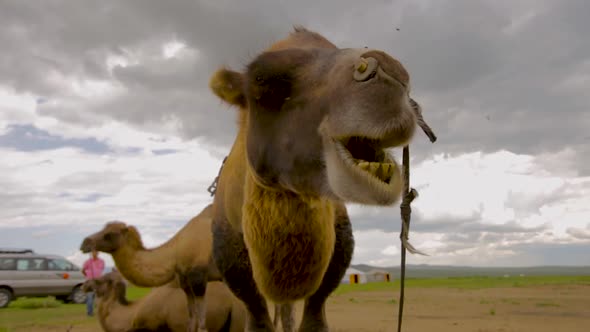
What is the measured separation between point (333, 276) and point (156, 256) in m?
8.07

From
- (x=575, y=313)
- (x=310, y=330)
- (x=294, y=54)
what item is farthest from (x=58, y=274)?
(x=294, y=54)

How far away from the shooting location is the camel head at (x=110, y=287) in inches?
454

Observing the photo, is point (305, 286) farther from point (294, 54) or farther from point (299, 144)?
point (294, 54)

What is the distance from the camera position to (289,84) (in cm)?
361

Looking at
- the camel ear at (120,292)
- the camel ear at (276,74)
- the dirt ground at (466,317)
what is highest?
A: the camel ear at (276,74)

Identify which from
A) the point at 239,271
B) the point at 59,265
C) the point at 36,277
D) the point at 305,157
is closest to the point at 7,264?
the point at 36,277

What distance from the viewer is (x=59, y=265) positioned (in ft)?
77.5

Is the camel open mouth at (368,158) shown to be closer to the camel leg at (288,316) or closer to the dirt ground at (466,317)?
the camel leg at (288,316)

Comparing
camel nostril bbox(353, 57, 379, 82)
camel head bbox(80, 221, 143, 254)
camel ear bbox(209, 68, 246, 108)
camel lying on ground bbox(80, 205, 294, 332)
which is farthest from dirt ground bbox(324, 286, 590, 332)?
camel nostril bbox(353, 57, 379, 82)

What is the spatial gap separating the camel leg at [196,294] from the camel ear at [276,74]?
7366mm

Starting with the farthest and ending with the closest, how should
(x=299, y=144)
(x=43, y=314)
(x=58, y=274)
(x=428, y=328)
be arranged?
(x=58, y=274) → (x=43, y=314) → (x=428, y=328) → (x=299, y=144)

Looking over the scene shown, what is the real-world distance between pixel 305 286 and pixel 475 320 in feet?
32.2

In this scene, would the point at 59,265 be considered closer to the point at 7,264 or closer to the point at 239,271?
the point at 7,264

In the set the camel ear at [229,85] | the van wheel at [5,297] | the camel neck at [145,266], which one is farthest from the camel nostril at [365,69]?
the van wheel at [5,297]
